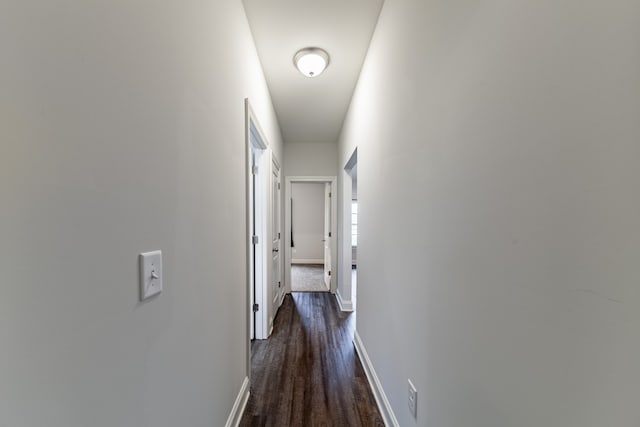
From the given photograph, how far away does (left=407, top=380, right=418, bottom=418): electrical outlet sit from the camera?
4.00 ft

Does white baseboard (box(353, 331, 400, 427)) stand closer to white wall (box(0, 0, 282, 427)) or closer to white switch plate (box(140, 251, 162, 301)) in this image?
white wall (box(0, 0, 282, 427))

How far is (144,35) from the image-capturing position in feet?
2.41

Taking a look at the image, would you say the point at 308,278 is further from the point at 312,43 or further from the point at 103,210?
the point at 103,210

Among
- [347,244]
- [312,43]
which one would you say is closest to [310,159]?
[347,244]

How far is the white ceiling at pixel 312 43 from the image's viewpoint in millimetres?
1752

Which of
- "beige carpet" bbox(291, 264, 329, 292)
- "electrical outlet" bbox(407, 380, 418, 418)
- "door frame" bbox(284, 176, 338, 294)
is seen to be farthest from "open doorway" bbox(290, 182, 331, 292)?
"electrical outlet" bbox(407, 380, 418, 418)

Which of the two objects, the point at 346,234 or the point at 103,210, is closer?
the point at 103,210

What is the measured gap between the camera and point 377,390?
1.85 metres

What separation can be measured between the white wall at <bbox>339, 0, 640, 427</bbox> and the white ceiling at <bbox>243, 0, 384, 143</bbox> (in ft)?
2.26

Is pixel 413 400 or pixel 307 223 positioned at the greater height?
pixel 307 223

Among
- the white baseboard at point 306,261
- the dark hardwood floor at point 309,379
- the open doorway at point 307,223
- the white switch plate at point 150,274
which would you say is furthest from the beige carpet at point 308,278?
the white switch plate at point 150,274

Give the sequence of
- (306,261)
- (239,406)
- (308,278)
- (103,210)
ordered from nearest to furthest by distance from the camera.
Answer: (103,210)
(239,406)
(308,278)
(306,261)

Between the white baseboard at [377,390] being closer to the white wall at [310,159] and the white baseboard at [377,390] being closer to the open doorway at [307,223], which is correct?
the white wall at [310,159]

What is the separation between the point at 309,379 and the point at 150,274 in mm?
1820
